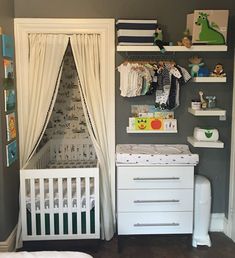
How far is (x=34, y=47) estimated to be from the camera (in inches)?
134

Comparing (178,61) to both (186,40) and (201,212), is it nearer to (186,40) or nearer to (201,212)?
(186,40)

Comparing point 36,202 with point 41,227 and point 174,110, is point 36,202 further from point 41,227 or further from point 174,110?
point 174,110

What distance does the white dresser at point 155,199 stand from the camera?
3.22 m

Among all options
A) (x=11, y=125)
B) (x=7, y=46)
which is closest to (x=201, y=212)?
(x=11, y=125)

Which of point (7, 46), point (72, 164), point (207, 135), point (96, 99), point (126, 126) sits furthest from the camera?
point (72, 164)

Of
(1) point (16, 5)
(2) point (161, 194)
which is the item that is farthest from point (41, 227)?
(1) point (16, 5)

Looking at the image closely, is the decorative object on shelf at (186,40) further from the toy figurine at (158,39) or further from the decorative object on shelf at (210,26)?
the toy figurine at (158,39)

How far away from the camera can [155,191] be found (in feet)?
10.6

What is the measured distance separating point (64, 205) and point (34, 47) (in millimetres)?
1490

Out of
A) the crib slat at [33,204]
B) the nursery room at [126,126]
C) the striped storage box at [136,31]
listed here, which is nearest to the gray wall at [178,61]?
the nursery room at [126,126]

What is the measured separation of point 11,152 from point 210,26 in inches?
82.8

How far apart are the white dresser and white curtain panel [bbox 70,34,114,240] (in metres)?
0.29

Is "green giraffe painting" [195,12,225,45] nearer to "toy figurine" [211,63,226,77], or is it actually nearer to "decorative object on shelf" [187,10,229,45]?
"decorative object on shelf" [187,10,229,45]

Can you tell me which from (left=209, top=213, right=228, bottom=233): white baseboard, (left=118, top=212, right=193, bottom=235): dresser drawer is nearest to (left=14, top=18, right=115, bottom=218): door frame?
(left=118, top=212, right=193, bottom=235): dresser drawer
